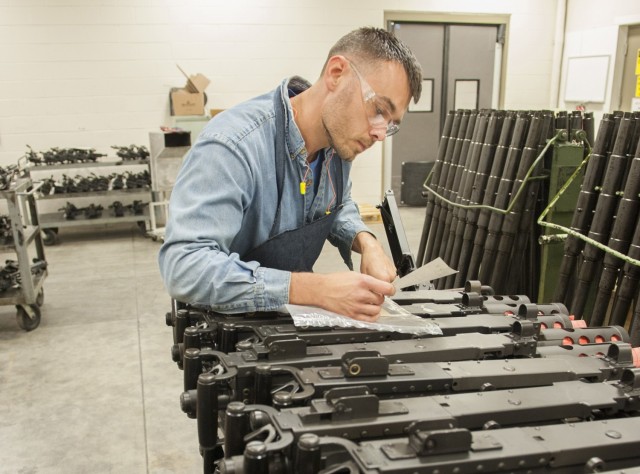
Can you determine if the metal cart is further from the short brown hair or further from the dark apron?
the short brown hair

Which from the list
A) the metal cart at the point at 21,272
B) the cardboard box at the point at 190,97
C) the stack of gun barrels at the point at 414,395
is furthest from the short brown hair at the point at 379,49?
the cardboard box at the point at 190,97

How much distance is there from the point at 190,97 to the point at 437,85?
3292 millimetres

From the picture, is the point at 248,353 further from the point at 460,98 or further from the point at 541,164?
the point at 460,98

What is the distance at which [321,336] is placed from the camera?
1.21 m

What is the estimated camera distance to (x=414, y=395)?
3.39ft

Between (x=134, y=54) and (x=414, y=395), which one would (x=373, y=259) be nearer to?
(x=414, y=395)

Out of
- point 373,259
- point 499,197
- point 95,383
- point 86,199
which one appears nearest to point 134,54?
point 86,199

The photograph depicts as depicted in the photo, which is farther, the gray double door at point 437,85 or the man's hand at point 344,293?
the gray double door at point 437,85

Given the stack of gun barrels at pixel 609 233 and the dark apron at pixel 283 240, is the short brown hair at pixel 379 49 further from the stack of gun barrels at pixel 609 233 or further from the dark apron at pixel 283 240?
the stack of gun barrels at pixel 609 233

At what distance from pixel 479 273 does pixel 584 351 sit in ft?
8.12

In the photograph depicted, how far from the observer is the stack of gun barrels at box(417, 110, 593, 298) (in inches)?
132

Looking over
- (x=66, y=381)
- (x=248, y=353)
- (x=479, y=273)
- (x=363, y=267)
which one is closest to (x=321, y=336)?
(x=248, y=353)

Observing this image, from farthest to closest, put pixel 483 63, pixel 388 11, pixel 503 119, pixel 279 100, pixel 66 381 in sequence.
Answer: pixel 483 63 → pixel 388 11 → pixel 503 119 → pixel 66 381 → pixel 279 100

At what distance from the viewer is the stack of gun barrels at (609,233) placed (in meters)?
2.48
